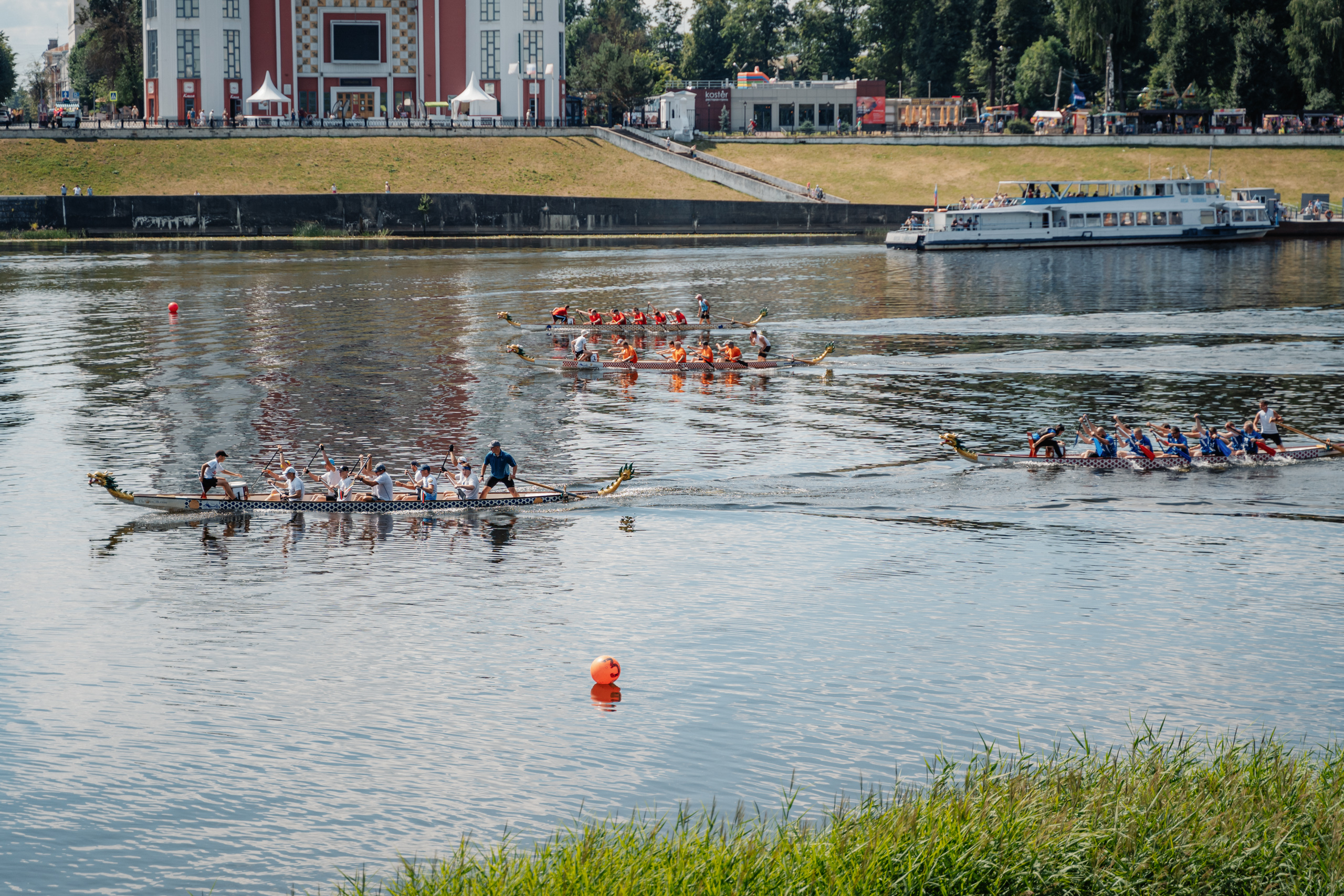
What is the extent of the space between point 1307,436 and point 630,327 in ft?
105

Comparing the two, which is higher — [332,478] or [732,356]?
[732,356]

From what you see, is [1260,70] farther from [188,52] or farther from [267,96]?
[188,52]

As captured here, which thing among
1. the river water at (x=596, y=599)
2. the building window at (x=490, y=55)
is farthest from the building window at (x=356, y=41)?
the river water at (x=596, y=599)

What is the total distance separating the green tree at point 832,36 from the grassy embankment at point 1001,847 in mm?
163047

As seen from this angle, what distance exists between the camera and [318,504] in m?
32.0

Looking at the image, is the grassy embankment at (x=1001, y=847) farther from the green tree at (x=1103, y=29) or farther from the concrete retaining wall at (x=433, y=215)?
the green tree at (x=1103, y=29)

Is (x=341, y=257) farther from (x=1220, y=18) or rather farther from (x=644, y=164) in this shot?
(x=1220, y=18)

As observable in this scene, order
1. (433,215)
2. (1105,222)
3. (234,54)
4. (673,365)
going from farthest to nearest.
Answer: (234,54) < (1105,222) < (433,215) < (673,365)

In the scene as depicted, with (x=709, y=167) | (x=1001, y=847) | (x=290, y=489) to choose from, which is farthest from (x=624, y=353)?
(x=709, y=167)

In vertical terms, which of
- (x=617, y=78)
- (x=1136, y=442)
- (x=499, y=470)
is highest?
(x=617, y=78)

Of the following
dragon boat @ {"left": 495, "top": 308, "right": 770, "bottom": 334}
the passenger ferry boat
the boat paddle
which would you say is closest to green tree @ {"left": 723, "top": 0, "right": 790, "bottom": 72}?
the passenger ferry boat

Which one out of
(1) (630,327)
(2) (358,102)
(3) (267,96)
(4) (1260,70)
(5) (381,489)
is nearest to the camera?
(5) (381,489)

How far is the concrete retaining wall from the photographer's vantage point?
98438 mm

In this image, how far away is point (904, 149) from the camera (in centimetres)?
12519
